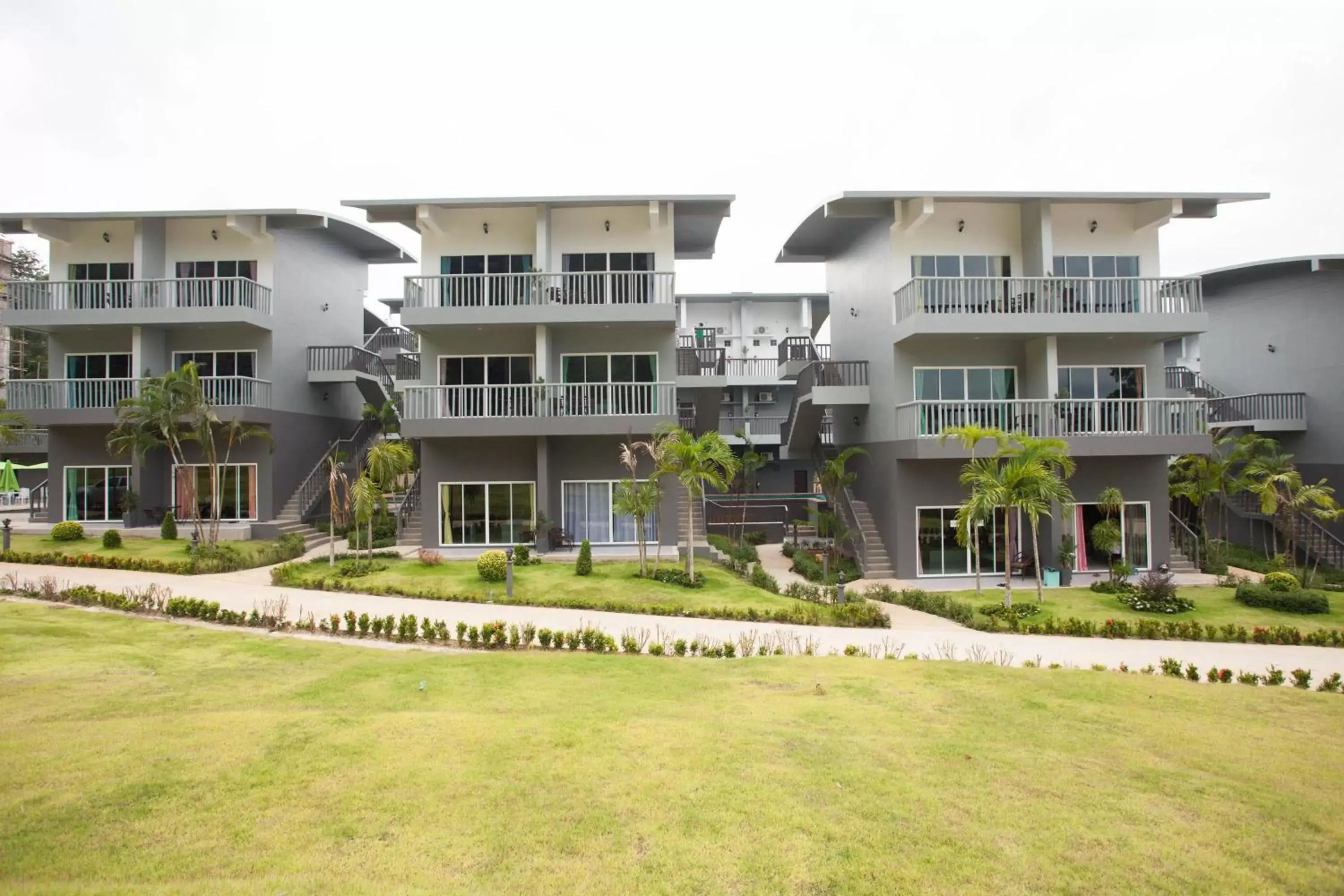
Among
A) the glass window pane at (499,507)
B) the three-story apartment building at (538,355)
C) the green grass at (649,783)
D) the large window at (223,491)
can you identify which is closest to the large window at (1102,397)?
the three-story apartment building at (538,355)

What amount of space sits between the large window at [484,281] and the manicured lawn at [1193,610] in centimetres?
1379

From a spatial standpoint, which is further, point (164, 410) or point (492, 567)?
point (164, 410)

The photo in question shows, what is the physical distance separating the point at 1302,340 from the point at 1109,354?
28.6 feet

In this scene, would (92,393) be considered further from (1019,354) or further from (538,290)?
(1019,354)

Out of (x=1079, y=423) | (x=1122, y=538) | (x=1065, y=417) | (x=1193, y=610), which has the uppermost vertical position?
(x=1065, y=417)

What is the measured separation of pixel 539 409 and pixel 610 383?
2.04 meters

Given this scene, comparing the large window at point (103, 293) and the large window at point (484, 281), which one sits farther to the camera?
the large window at point (103, 293)

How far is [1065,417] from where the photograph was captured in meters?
19.4

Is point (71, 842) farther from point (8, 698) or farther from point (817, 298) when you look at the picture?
point (817, 298)

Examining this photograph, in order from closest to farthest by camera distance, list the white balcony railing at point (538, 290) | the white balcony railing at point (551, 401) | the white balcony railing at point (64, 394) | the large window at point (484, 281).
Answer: the white balcony railing at point (551, 401), the white balcony railing at point (538, 290), the large window at point (484, 281), the white balcony railing at point (64, 394)

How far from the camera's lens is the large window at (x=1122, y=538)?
787 inches

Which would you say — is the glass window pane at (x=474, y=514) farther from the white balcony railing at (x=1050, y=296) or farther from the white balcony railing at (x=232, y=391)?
the white balcony railing at (x=1050, y=296)

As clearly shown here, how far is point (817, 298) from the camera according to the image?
123 feet

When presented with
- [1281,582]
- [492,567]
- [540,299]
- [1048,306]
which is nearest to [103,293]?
[540,299]
